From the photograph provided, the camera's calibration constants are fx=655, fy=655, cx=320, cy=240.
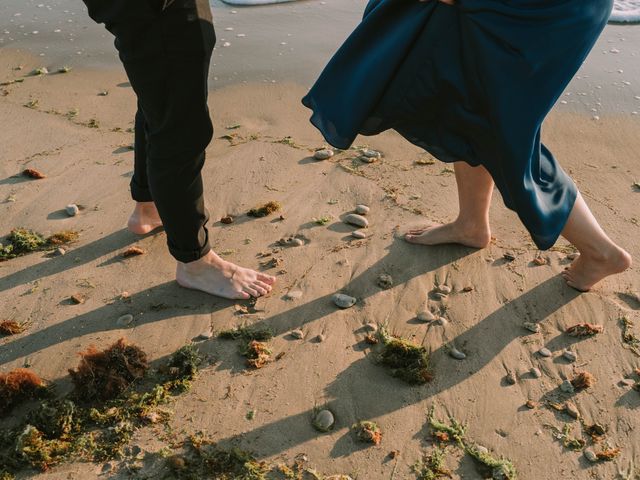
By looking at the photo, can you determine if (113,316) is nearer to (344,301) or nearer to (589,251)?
(344,301)

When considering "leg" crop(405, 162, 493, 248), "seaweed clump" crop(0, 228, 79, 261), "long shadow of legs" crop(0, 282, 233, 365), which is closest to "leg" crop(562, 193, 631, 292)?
"leg" crop(405, 162, 493, 248)

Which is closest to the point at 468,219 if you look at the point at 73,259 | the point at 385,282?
the point at 385,282

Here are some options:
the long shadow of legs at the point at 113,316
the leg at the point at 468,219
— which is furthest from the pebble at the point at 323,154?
the long shadow of legs at the point at 113,316

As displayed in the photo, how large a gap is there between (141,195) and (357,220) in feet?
3.65

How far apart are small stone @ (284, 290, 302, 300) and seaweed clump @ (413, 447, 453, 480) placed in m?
0.98

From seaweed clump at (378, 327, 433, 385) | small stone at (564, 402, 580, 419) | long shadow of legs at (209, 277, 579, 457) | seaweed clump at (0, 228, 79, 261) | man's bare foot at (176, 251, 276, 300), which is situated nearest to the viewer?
long shadow of legs at (209, 277, 579, 457)

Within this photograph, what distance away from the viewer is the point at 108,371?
2.54 meters

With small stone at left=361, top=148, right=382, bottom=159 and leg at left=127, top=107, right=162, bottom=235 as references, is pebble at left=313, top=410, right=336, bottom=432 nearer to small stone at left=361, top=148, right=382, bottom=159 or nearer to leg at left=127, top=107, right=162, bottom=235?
leg at left=127, top=107, right=162, bottom=235

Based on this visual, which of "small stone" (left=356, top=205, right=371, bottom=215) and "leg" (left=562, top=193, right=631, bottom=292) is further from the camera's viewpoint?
"small stone" (left=356, top=205, right=371, bottom=215)

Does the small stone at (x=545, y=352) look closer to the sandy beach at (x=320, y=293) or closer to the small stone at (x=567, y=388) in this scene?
the sandy beach at (x=320, y=293)

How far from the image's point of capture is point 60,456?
2309mm

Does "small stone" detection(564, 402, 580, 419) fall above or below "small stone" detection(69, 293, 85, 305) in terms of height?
above

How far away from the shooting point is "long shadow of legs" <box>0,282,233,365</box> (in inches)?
109

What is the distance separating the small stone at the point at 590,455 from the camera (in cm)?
235
